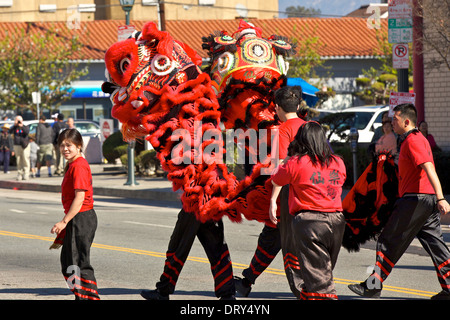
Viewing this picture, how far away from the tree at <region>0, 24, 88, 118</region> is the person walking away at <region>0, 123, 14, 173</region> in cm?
985

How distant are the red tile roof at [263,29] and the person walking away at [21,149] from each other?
20581 millimetres

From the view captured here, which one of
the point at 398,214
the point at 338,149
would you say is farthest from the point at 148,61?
the point at 338,149

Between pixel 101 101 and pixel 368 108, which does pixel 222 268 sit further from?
pixel 101 101

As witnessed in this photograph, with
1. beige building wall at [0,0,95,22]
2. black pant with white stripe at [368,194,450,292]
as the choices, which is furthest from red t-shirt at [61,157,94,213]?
beige building wall at [0,0,95,22]

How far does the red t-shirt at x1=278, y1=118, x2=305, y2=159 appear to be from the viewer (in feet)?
21.8

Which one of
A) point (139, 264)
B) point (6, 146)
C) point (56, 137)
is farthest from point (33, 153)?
point (139, 264)

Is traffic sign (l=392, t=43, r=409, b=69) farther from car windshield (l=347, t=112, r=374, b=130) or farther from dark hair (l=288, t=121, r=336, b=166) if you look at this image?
dark hair (l=288, t=121, r=336, b=166)

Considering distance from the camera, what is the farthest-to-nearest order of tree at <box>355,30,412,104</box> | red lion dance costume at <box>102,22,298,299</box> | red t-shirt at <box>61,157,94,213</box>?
tree at <box>355,30,412,104</box>, red lion dance costume at <box>102,22,298,299</box>, red t-shirt at <box>61,157,94,213</box>

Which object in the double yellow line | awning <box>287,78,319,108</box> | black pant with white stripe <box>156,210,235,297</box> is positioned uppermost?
awning <box>287,78,319,108</box>

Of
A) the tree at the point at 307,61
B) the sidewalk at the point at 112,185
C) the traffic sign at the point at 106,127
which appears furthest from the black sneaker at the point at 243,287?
the tree at the point at 307,61

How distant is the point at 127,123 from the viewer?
23.7 feet

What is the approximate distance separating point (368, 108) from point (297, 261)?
1913 cm

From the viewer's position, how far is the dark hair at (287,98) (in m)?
6.68

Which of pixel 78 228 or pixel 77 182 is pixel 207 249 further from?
pixel 77 182
